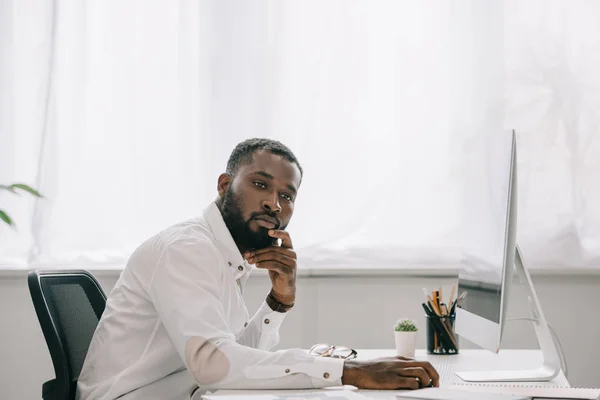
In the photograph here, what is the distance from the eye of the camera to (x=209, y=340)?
1339mm

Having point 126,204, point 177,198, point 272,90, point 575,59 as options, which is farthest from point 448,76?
point 126,204

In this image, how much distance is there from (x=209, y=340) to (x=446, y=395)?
0.43m

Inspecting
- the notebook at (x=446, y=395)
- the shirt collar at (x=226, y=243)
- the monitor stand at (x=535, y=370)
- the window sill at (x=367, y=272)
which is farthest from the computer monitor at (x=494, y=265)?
the window sill at (x=367, y=272)

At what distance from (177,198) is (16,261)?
69 centimetres

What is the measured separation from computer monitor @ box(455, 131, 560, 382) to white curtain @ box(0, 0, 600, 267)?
1.08 meters

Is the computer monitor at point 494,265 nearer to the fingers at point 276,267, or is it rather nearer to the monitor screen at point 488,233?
the monitor screen at point 488,233

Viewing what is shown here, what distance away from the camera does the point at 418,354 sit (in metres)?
2.08

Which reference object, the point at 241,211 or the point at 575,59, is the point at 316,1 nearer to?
the point at 575,59

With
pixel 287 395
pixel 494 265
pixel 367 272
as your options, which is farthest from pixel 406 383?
pixel 367 272

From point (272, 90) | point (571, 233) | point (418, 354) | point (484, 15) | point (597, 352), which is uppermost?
point (484, 15)

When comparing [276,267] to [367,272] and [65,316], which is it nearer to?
[65,316]

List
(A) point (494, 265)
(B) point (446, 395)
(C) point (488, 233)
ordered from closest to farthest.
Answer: (B) point (446, 395) < (A) point (494, 265) < (C) point (488, 233)

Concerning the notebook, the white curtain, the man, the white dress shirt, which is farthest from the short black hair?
the white curtain

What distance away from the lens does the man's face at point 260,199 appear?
171 centimetres
